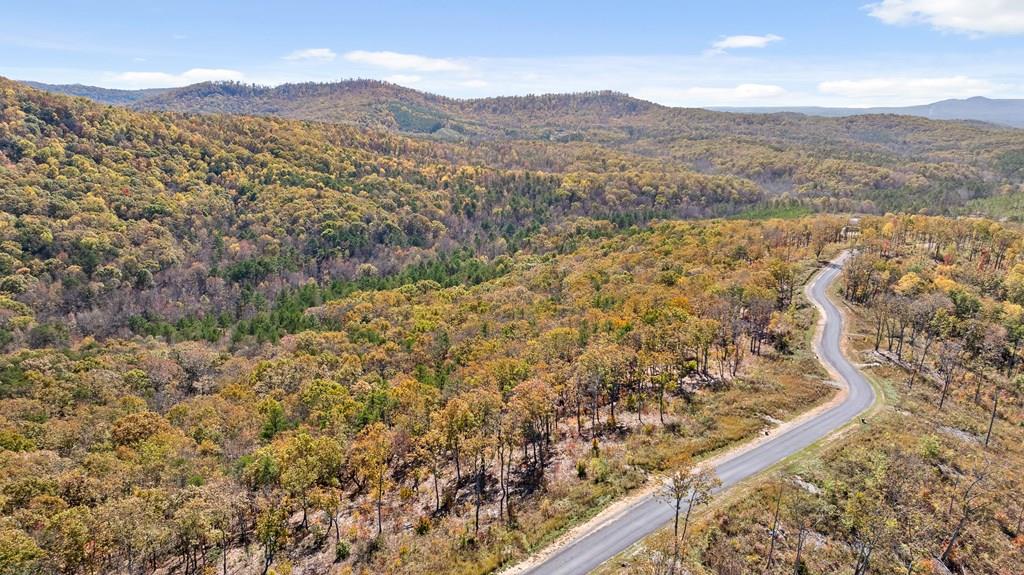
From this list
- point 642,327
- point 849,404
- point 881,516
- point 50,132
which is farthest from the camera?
point 50,132

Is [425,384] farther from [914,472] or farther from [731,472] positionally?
[914,472]

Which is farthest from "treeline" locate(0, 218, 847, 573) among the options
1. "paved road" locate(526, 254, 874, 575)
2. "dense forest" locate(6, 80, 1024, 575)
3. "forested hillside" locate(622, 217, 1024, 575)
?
"forested hillside" locate(622, 217, 1024, 575)

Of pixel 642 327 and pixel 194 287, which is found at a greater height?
pixel 642 327

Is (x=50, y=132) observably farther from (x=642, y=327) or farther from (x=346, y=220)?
(x=642, y=327)

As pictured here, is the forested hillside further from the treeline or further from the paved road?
the treeline

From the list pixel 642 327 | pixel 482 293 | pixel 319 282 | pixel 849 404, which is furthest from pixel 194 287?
pixel 849 404

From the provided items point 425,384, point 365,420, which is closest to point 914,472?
point 425,384

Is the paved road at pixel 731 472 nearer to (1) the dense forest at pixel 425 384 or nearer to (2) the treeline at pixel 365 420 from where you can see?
(1) the dense forest at pixel 425 384

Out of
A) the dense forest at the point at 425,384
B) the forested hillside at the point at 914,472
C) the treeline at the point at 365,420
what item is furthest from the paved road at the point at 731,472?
the treeline at the point at 365,420

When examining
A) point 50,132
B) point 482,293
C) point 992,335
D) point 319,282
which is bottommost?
point 319,282
